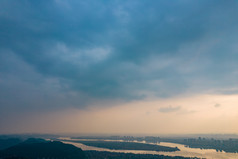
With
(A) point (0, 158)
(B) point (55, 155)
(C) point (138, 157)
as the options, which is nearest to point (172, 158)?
(C) point (138, 157)

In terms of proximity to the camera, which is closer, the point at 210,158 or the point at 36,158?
the point at 36,158

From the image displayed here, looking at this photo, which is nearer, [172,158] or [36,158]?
[36,158]

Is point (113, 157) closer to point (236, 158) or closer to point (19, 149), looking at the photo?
point (19, 149)

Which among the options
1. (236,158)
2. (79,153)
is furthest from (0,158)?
(236,158)

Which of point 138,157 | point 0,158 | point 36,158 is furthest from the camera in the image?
point 138,157

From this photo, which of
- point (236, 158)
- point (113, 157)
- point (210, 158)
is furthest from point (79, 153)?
point (236, 158)

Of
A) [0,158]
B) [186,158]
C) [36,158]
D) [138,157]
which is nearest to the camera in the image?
[0,158]

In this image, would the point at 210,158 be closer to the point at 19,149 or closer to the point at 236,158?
the point at 236,158

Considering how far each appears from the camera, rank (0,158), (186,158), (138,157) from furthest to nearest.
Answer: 1. (138,157)
2. (186,158)
3. (0,158)

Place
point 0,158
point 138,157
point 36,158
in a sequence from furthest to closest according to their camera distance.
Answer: point 138,157, point 36,158, point 0,158
